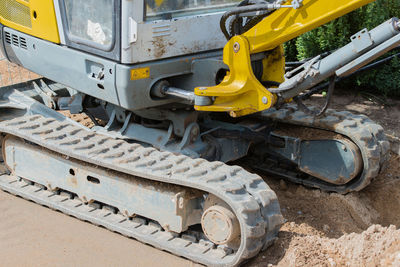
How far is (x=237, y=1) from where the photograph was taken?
502 centimetres

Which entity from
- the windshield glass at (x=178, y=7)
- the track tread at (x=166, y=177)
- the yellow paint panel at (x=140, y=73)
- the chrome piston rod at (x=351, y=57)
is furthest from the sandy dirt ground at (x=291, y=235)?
the windshield glass at (x=178, y=7)

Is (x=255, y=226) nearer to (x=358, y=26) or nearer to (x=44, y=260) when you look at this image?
(x=44, y=260)

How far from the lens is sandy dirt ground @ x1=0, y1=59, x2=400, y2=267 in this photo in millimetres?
3820

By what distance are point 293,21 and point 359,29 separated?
329cm

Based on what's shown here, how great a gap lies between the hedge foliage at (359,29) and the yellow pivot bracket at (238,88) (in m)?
2.99

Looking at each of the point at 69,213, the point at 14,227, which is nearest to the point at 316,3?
the point at 69,213

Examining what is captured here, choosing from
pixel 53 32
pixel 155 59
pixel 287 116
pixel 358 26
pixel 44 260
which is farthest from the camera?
pixel 358 26

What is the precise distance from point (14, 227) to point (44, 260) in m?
0.62

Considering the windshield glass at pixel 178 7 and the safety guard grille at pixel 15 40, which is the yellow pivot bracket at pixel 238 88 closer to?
the windshield glass at pixel 178 7

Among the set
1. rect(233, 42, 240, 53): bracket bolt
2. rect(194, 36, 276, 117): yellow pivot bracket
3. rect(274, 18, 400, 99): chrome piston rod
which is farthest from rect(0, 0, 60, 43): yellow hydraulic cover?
rect(274, 18, 400, 99): chrome piston rod

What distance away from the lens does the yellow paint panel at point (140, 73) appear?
4.38 m

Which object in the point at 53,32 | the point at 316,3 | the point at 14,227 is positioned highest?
the point at 316,3

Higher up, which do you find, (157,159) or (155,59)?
(155,59)

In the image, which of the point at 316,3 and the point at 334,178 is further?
the point at 334,178
